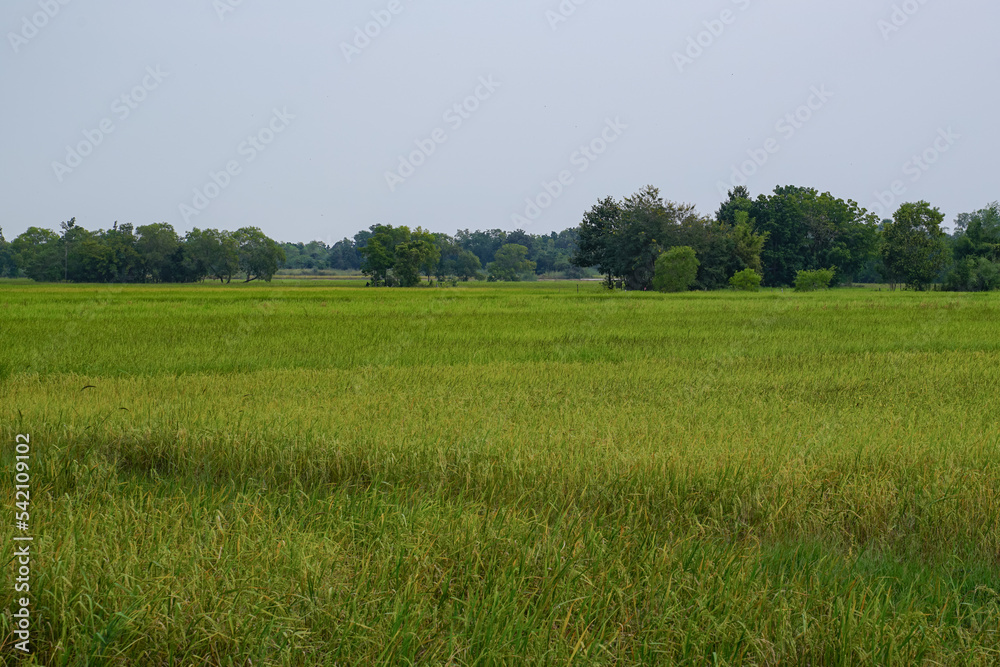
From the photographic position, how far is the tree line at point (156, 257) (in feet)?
242

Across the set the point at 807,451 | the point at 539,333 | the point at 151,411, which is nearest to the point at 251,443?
the point at 151,411

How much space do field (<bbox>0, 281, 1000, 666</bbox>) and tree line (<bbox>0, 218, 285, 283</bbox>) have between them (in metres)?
69.3

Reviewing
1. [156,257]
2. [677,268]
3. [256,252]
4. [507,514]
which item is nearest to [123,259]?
[156,257]

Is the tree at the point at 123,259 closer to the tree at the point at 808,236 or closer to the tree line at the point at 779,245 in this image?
the tree line at the point at 779,245

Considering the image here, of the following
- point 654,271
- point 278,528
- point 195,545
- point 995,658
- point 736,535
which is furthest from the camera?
point 654,271

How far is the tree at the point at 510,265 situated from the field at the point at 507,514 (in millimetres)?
93230

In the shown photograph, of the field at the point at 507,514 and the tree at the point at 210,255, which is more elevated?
the tree at the point at 210,255

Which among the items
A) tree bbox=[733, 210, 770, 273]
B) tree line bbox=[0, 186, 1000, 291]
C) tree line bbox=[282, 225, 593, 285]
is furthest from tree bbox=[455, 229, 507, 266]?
tree bbox=[733, 210, 770, 273]

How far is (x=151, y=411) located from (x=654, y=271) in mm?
50130

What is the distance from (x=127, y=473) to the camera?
6262 mm

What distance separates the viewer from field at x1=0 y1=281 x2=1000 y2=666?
3.49 meters

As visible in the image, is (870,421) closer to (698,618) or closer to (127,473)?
(698,618)

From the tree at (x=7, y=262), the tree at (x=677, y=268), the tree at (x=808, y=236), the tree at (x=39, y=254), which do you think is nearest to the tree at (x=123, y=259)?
the tree at (x=39, y=254)

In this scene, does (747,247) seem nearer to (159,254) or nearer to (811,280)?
(811,280)
